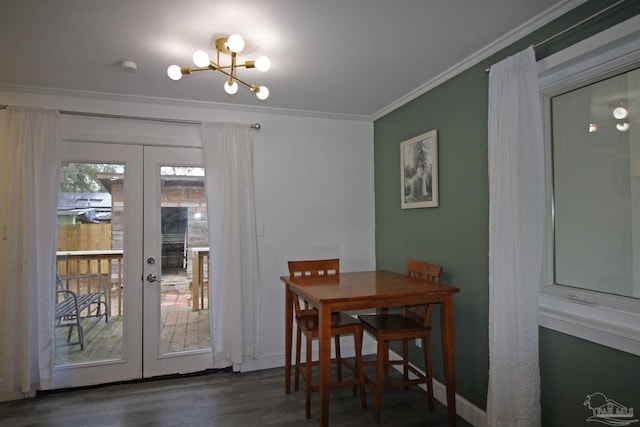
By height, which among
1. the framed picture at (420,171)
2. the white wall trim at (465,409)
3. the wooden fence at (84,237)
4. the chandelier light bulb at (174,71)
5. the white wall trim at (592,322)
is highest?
the chandelier light bulb at (174,71)

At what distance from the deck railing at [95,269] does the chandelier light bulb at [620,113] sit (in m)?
3.62

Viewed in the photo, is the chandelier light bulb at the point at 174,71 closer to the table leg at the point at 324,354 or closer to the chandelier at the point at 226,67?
the chandelier at the point at 226,67

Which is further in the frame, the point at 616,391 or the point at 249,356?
the point at 249,356

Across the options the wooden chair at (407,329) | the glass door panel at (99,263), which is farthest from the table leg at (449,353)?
the glass door panel at (99,263)

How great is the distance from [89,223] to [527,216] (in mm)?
3334

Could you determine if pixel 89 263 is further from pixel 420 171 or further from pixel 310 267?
pixel 420 171

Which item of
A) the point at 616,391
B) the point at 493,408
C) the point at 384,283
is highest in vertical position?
the point at 384,283

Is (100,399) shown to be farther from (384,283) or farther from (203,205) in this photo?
(384,283)

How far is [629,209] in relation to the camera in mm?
1685

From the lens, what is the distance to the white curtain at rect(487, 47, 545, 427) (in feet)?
6.12

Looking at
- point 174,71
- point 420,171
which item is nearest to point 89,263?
point 174,71

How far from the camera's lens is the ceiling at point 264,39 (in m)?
1.81

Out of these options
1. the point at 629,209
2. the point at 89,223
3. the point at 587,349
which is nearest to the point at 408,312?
the point at 587,349

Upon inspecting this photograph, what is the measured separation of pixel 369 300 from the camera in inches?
85.9
